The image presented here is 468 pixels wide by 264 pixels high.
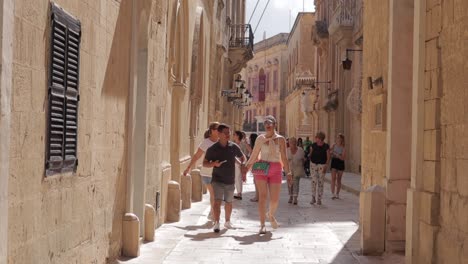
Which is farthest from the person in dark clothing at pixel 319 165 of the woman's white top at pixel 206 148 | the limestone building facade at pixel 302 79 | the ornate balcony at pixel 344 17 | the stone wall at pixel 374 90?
the limestone building facade at pixel 302 79

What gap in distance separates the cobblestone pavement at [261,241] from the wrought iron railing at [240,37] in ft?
53.0

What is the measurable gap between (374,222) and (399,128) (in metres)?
1.33

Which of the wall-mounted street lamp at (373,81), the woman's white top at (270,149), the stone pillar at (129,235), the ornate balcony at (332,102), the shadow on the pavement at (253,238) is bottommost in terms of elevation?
the shadow on the pavement at (253,238)

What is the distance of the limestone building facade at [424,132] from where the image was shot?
5996mm

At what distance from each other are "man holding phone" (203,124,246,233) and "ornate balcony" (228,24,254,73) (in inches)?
737

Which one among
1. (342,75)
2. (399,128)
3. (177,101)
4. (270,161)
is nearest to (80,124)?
(399,128)

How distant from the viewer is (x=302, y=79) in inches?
1837

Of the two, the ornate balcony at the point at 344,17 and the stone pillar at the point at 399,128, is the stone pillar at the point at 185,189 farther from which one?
the ornate balcony at the point at 344,17

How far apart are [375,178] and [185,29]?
557cm

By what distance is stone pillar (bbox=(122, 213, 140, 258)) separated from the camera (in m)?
7.77

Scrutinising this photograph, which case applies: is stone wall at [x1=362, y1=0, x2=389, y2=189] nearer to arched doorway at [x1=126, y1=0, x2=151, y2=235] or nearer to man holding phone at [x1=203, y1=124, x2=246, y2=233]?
man holding phone at [x1=203, y1=124, x2=246, y2=233]

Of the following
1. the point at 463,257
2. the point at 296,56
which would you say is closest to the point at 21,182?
the point at 463,257

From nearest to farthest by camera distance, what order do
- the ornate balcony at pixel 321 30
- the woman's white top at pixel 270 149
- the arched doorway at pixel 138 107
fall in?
the arched doorway at pixel 138 107 → the woman's white top at pixel 270 149 → the ornate balcony at pixel 321 30

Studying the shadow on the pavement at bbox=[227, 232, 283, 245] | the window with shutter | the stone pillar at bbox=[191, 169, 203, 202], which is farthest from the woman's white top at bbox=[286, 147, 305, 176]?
the window with shutter
